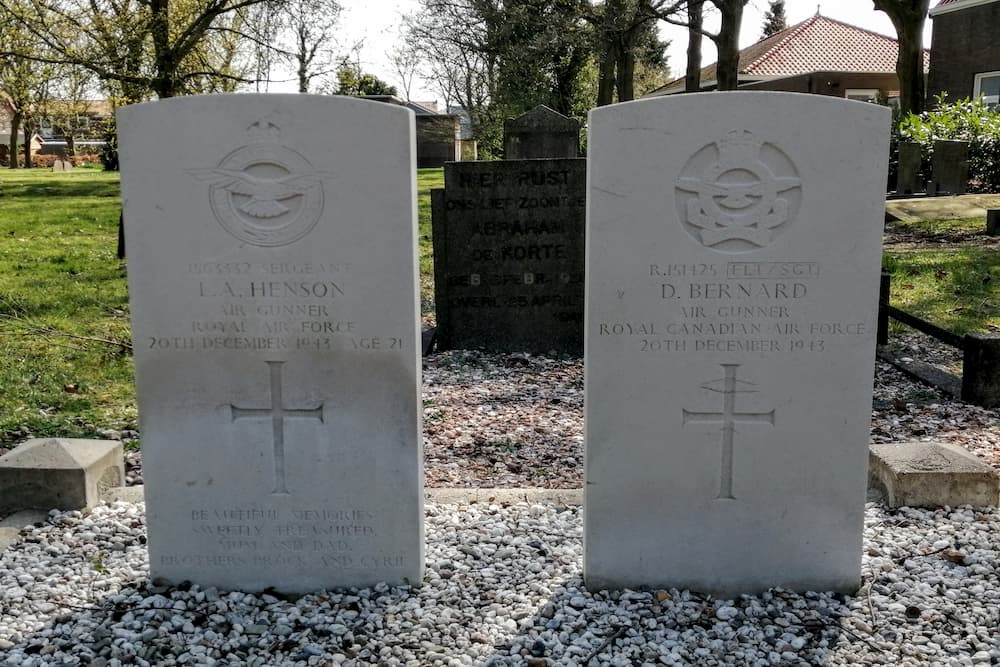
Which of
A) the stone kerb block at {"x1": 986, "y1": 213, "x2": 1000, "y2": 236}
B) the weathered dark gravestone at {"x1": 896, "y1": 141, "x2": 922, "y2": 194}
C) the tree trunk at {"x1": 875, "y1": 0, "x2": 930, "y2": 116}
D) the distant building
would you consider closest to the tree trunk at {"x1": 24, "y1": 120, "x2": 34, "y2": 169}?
the distant building

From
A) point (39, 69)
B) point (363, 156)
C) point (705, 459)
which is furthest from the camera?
point (39, 69)

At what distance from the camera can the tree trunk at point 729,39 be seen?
19.2 metres

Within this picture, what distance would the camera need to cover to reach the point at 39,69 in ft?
41.5

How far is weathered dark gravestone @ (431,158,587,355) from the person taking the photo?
7574 mm

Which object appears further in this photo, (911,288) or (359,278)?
(911,288)

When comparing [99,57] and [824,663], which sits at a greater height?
[99,57]

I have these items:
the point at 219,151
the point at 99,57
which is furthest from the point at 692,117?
the point at 99,57

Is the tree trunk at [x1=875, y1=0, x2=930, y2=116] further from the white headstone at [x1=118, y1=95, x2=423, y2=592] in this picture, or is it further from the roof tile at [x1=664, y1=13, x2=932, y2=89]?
the white headstone at [x1=118, y1=95, x2=423, y2=592]

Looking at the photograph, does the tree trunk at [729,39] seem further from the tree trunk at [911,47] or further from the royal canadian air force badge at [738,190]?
the royal canadian air force badge at [738,190]

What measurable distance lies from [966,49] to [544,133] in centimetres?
2612

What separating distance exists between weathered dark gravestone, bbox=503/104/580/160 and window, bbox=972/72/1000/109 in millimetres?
24831

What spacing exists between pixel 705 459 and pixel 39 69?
12282 mm

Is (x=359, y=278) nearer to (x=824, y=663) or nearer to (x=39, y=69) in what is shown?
(x=824, y=663)

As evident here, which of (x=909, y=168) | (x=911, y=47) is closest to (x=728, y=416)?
(x=909, y=168)
